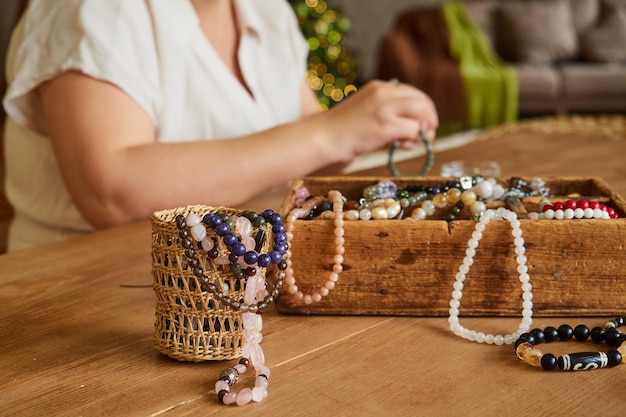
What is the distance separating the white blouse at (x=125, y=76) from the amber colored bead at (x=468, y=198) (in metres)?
0.50

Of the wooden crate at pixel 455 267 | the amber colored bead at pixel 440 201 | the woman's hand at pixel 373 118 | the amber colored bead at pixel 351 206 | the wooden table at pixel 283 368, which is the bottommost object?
the wooden table at pixel 283 368

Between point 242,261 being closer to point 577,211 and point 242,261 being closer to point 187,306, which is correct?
point 187,306

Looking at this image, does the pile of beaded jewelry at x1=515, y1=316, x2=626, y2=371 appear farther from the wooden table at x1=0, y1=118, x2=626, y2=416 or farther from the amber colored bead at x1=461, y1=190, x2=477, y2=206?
the amber colored bead at x1=461, y1=190, x2=477, y2=206

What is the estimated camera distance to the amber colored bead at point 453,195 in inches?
30.4

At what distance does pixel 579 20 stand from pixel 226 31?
14.7 ft

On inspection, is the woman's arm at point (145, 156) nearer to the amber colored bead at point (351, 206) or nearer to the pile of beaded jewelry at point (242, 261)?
the amber colored bead at point (351, 206)

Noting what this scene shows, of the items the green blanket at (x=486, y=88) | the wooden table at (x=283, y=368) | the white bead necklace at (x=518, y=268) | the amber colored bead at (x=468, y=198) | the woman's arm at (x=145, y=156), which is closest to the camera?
the wooden table at (x=283, y=368)

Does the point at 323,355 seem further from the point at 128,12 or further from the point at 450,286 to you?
the point at 128,12

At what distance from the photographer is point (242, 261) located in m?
0.57

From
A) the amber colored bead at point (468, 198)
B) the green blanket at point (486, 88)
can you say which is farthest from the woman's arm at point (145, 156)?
the green blanket at point (486, 88)

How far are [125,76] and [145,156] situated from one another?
0.13 meters

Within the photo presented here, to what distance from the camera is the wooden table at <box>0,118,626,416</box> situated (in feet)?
1.73

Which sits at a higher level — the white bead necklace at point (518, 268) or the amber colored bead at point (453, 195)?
the amber colored bead at point (453, 195)

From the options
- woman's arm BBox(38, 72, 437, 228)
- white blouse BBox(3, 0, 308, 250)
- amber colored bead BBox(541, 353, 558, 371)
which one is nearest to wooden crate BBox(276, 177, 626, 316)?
amber colored bead BBox(541, 353, 558, 371)
